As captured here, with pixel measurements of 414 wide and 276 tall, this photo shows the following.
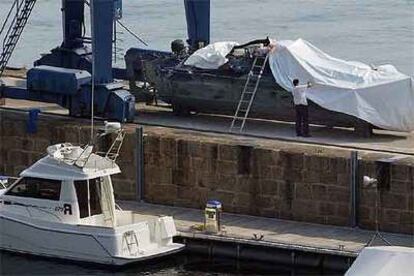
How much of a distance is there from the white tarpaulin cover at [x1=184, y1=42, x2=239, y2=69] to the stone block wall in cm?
186

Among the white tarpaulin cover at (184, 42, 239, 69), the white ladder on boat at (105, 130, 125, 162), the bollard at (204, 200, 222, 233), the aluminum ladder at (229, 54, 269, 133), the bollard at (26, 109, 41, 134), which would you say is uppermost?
the white tarpaulin cover at (184, 42, 239, 69)

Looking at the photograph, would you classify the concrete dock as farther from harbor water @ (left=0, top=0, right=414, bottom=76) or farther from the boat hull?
harbor water @ (left=0, top=0, right=414, bottom=76)

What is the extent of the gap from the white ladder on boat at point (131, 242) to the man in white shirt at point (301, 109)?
4.71 m

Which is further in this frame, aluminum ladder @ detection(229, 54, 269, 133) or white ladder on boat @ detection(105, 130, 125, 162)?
aluminum ladder @ detection(229, 54, 269, 133)

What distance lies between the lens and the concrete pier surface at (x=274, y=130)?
2716 centimetres

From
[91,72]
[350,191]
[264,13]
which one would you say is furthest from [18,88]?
[264,13]

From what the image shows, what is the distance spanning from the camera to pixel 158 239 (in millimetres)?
25000

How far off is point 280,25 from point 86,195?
3255 centimetres

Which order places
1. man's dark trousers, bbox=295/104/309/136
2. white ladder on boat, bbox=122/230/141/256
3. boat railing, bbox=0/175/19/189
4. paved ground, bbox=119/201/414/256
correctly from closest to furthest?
paved ground, bbox=119/201/414/256, white ladder on boat, bbox=122/230/141/256, boat railing, bbox=0/175/19/189, man's dark trousers, bbox=295/104/309/136

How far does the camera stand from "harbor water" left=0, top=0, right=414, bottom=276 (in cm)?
4975

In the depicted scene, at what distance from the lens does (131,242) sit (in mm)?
24812

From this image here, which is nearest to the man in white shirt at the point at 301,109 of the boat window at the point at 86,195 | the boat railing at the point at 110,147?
the boat railing at the point at 110,147

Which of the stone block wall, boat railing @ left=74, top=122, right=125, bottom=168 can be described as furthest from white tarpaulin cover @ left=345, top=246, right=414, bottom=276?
boat railing @ left=74, top=122, right=125, bottom=168

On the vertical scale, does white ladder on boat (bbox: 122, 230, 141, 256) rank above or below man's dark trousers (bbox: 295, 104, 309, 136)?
below
